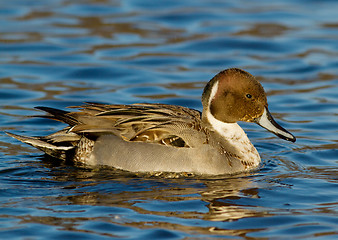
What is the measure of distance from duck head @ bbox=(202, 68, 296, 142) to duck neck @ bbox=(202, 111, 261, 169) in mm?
54

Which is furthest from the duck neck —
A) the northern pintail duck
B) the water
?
the water

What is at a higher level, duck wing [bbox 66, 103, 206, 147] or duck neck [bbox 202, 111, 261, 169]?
duck wing [bbox 66, 103, 206, 147]

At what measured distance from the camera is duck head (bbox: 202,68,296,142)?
7.79 metres

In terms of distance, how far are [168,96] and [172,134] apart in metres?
3.86

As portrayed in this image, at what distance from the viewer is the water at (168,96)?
632 cm

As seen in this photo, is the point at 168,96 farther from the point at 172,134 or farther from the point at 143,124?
the point at 172,134

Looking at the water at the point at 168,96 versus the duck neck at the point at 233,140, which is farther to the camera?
the duck neck at the point at 233,140

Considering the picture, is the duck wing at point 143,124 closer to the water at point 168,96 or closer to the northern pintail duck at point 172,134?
the northern pintail duck at point 172,134

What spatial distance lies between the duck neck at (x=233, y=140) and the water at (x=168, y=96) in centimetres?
17

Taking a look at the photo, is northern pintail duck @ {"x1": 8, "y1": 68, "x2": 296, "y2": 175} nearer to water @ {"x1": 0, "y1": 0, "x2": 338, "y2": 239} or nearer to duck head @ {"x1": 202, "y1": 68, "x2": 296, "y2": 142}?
duck head @ {"x1": 202, "y1": 68, "x2": 296, "y2": 142}

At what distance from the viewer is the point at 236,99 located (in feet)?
25.8

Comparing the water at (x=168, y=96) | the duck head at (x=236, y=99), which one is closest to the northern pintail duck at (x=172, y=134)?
the duck head at (x=236, y=99)

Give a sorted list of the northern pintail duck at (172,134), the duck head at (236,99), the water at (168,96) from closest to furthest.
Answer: the water at (168,96) → the northern pintail duck at (172,134) → the duck head at (236,99)

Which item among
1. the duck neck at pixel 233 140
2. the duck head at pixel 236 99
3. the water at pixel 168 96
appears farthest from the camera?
the duck neck at pixel 233 140
